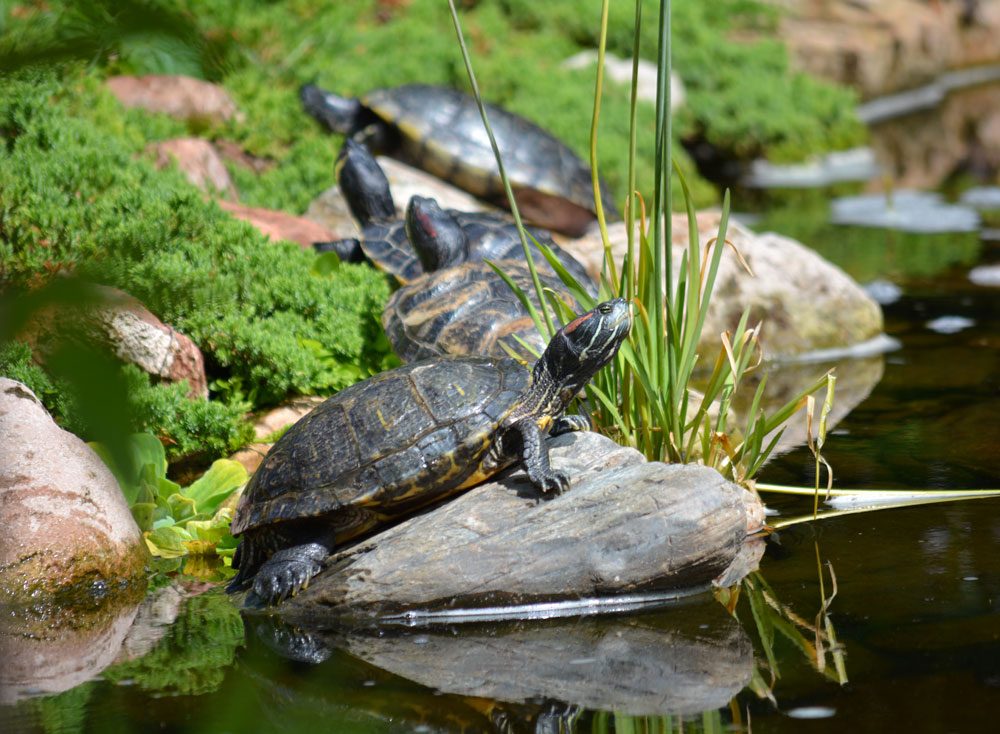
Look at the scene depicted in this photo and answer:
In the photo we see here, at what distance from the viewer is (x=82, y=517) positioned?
3.21 m

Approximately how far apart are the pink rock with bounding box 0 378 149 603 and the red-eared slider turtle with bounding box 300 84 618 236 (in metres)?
4.63

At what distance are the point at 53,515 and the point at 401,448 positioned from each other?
1159mm

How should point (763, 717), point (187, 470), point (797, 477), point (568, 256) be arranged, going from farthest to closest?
point (568, 256)
point (187, 470)
point (797, 477)
point (763, 717)

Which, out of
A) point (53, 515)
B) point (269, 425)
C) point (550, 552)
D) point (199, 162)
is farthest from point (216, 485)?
point (199, 162)

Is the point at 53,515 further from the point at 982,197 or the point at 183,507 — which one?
the point at 982,197

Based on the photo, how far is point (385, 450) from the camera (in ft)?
10.3

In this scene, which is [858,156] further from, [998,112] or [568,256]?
[568,256]

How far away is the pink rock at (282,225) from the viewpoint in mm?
5547

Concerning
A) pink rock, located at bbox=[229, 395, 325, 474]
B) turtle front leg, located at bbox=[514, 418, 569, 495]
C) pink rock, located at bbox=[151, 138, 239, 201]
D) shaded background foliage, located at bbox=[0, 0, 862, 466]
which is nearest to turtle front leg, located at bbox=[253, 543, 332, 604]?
turtle front leg, located at bbox=[514, 418, 569, 495]

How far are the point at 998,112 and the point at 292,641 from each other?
1553 centimetres

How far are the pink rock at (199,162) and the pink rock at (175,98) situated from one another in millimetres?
554

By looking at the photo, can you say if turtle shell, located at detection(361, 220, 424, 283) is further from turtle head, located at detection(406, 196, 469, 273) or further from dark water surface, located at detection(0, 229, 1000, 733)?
dark water surface, located at detection(0, 229, 1000, 733)

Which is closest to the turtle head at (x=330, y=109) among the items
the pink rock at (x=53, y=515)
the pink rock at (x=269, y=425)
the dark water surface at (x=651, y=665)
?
the pink rock at (x=269, y=425)

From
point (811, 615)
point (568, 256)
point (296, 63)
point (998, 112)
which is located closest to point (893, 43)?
point (998, 112)
